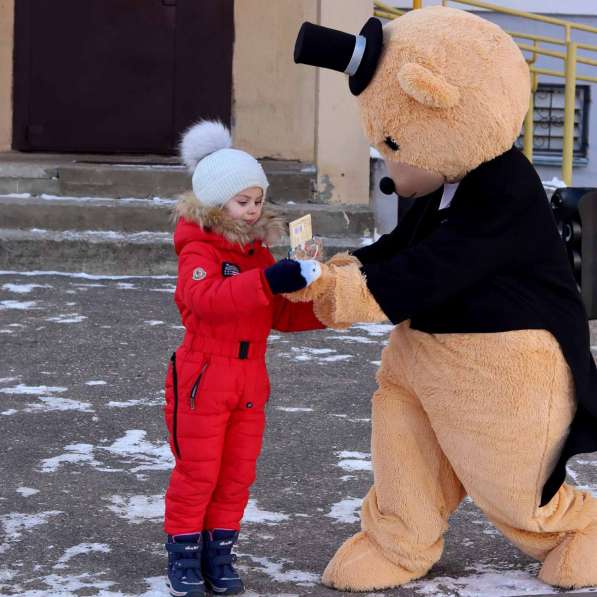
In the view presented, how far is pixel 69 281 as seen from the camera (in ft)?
25.4

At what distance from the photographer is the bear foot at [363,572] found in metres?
3.53

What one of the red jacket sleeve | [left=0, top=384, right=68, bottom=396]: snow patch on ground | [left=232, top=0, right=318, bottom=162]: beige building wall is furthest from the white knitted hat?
[left=232, top=0, right=318, bottom=162]: beige building wall

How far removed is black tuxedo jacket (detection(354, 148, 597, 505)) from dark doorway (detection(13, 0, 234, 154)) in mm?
6178

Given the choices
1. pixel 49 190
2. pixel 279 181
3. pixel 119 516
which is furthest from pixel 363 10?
pixel 119 516

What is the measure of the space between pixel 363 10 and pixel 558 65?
8.34ft

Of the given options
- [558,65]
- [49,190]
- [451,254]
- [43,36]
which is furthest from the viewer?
[558,65]

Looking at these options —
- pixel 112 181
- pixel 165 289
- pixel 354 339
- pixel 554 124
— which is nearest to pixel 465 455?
pixel 354 339

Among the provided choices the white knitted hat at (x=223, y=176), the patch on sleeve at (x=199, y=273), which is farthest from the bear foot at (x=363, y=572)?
the white knitted hat at (x=223, y=176)

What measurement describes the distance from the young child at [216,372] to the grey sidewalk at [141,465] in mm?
190

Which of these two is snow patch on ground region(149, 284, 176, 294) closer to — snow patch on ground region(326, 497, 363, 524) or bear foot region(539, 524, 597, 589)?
snow patch on ground region(326, 497, 363, 524)

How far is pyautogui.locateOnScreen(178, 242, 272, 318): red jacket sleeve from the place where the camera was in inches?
126

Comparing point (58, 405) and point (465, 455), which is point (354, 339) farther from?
point (465, 455)

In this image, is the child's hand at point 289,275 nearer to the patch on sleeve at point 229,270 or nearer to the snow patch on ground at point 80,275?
the patch on sleeve at point 229,270

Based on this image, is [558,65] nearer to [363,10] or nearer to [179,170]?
[363,10]
